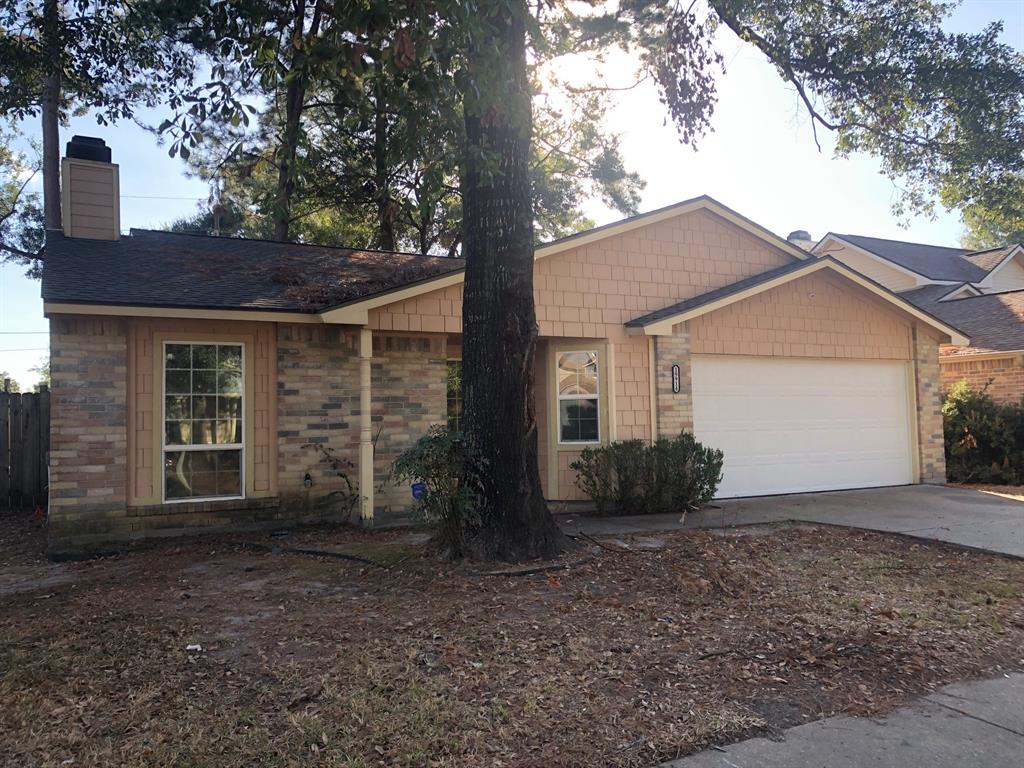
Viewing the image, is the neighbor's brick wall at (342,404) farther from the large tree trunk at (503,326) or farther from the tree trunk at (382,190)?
the large tree trunk at (503,326)

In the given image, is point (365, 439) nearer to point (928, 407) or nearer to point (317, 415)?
point (317, 415)

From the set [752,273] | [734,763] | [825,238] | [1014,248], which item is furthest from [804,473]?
[1014,248]

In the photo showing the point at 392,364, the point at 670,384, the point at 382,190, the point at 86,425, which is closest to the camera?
the point at 86,425

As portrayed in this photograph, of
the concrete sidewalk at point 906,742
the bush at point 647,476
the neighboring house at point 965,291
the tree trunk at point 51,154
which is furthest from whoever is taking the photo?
the tree trunk at point 51,154

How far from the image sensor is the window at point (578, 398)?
35.7 ft

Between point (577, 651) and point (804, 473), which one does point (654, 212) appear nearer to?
point (804, 473)

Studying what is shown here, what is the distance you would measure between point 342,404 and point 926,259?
22594mm

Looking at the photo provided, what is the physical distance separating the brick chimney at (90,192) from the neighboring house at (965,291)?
11785 millimetres

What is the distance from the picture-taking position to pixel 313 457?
9633mm

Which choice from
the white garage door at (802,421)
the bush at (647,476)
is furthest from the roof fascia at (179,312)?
the white garage door at (802,421)

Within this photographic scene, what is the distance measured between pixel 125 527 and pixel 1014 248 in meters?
28.3

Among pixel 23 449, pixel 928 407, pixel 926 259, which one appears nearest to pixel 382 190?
pixel 23 449

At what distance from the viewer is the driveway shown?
8352mm

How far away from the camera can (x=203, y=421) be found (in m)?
9.10
